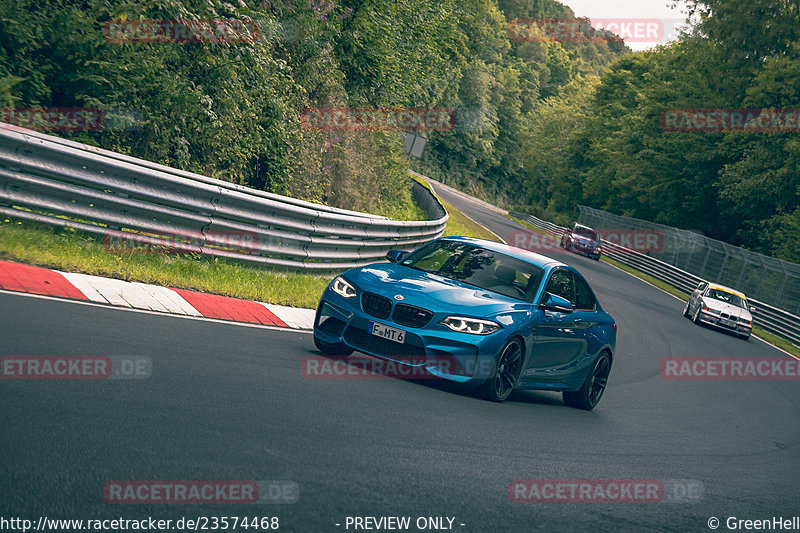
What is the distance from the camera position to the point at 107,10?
40.4ft

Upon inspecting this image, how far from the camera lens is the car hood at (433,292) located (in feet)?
25.8

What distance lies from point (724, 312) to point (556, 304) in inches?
747

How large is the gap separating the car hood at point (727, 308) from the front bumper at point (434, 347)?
791 inches

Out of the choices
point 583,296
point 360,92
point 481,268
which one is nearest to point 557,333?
point 481,268

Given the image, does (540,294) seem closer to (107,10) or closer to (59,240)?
(59,240)

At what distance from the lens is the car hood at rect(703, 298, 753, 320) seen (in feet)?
84.6

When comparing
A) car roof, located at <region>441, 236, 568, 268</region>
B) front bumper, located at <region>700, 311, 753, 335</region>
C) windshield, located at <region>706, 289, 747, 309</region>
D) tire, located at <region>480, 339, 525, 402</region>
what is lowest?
front bumper, located at <region>700, 311, 753, 335</region>

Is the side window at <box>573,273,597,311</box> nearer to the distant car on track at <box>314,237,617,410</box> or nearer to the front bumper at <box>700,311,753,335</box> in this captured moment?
the distant car on track at <box>314,237,617,410</box>

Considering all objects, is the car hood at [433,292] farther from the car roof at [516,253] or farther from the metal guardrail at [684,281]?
the metal guardrail at [684,281]

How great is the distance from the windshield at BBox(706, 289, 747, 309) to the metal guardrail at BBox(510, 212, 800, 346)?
2.72 metres

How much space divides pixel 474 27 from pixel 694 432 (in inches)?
1872

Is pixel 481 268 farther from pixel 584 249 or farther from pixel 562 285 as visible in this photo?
pixel 584 249

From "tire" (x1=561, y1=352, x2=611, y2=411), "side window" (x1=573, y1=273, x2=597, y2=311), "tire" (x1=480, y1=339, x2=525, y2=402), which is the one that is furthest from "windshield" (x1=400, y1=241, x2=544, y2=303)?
"tire" (x1=561, y1=352, x2=611, y2=411)

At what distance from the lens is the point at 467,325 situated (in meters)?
7.73
